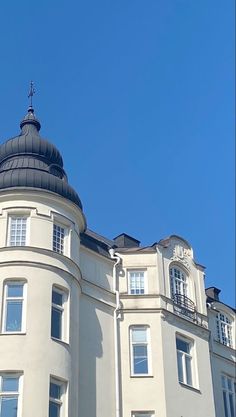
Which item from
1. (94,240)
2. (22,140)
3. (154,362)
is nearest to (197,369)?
(154,362)

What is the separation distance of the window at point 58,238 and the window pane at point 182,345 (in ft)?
23.7

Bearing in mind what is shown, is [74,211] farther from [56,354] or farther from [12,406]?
[12,406]

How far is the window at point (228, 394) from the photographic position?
36.4 metres

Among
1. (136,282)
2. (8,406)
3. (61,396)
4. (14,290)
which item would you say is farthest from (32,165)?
(8,406)

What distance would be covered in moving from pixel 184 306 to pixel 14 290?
31.6 ft

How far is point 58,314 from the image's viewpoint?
95.2 feet

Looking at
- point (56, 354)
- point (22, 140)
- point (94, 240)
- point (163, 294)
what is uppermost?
point (22, 140)

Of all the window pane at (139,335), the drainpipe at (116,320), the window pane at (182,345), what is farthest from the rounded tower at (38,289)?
the window pane at (182,345)

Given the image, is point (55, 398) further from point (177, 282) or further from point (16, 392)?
point (177, 282)

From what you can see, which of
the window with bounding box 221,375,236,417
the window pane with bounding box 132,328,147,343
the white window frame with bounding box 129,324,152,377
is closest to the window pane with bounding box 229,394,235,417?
the window with bounding box 221,375,236,417

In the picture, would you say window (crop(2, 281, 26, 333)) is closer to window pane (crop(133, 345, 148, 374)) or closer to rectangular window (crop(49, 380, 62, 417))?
rectangular window (crop(49, 380, 62, 417))

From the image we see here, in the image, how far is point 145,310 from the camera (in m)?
33.2

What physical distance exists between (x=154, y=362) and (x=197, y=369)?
8.81 feet

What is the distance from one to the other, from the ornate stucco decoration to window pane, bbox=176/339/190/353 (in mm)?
3889
